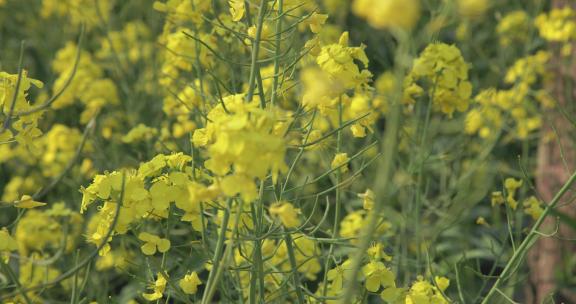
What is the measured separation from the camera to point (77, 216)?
2504 millimetres

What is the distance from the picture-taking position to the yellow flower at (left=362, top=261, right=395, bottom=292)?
5.47 ft

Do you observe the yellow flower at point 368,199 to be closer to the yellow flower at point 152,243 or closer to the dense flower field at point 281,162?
the dense flower field at point 281,162

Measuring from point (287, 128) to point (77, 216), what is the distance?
137 centimetres

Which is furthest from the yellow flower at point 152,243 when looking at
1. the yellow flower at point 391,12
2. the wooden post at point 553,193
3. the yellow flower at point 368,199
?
the wooden post at point 553,193

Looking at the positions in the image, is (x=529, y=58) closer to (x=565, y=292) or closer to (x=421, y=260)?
(x=565, y=292)

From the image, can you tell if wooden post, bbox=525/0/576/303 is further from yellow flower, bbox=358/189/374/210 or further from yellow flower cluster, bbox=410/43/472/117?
yellow flower, bbox=358/189/374/210

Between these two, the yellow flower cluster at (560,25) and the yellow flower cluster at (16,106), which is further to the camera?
the yellow flower cluster at (560,25)

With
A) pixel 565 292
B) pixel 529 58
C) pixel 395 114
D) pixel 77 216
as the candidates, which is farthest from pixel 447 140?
pixel 395 114

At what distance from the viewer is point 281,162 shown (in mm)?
1148

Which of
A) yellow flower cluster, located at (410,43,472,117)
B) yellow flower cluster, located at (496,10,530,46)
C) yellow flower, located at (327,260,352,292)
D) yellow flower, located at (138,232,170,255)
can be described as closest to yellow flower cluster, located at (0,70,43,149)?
yellow flower, located at (138,232,170,255)

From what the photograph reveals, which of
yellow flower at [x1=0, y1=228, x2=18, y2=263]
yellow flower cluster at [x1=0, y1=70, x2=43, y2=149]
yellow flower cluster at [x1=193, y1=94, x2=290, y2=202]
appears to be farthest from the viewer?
yellow flower cluster at [x1=0, y1=70, x2=43, y2=149]

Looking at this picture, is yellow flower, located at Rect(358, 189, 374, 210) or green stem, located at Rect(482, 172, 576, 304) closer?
green stem, located at Rect(482, 172, 576, 304)

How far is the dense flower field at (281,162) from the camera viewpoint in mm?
1302

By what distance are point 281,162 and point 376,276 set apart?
61 cm
